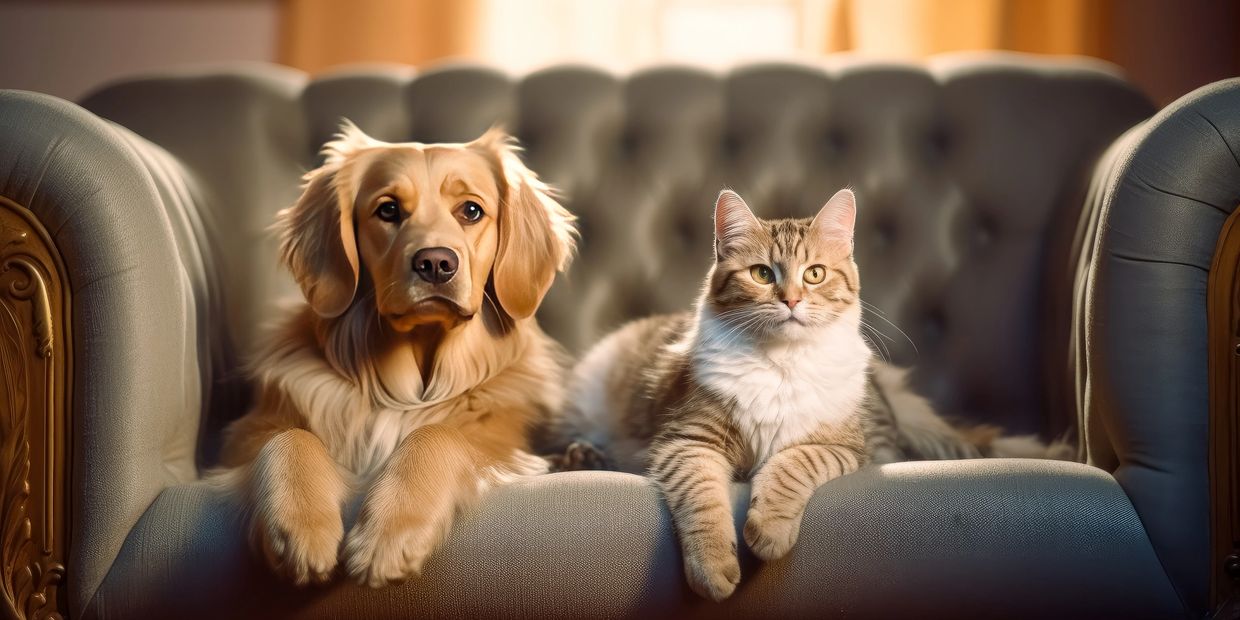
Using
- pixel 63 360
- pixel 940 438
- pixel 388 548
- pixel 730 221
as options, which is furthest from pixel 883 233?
pixel 63 360

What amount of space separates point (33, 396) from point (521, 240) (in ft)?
2.49

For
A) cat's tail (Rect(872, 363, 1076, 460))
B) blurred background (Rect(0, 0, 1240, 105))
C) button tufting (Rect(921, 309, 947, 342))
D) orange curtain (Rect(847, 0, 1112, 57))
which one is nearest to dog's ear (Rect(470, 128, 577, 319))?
cat's tail (Rect(872, 363, 1076, 460))

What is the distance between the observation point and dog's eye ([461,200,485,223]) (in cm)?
146

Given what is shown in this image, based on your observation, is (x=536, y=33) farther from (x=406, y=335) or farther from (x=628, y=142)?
(x=406, y=335)

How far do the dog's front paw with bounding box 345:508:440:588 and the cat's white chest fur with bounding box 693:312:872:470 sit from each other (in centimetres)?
51

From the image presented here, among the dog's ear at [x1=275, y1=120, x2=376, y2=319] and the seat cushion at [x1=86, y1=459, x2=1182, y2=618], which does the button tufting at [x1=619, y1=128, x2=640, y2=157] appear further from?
the seat cushion at [x1=86, y1=459, x2=1182, y2=618]

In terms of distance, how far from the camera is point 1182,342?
4.01 feet

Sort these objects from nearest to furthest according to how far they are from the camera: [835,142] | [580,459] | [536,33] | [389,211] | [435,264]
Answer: [435,264]
[389,211]
[580,459]
[835,142]
[536,33]

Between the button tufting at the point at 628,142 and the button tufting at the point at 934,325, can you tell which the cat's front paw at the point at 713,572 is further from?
the button tufting at the point at 628,142

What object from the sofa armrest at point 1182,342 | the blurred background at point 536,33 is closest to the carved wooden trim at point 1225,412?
the sofa armrest at point 1182,342

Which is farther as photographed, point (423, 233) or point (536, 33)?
point (536, 33)

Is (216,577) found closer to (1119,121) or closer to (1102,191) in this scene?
(1102,191)

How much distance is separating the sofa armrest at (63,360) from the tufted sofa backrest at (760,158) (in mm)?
641

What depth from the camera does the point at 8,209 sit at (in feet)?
4.07
